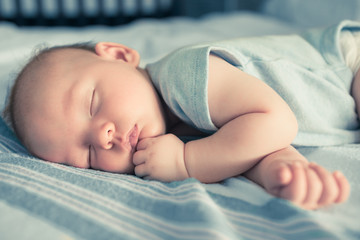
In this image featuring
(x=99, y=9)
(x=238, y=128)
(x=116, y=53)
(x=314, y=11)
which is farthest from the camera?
(x=99, y=9)

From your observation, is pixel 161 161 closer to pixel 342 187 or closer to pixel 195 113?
pixel 195 113

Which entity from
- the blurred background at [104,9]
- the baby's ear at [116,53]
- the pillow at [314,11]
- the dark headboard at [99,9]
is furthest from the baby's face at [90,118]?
the dark headboard at [99,9]

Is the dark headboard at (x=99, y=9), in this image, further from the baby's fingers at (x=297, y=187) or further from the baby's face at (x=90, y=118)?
the baby's fingers at (x=297, y=187)

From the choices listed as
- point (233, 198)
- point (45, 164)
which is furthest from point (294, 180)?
point (45, 164)

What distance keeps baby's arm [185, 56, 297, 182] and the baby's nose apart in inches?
5.8

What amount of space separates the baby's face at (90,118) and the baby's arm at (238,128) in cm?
12

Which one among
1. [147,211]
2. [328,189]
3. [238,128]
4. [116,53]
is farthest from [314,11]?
[147,211]

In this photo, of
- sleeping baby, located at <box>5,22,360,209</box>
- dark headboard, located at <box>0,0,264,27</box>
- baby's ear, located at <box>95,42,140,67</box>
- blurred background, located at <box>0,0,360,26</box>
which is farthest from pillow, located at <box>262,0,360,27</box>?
baby's ear, located at <box>95,42,140,67</box>

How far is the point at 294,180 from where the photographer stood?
51 centimetres

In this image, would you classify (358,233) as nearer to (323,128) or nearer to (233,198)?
(233,198)

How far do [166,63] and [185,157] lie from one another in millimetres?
235

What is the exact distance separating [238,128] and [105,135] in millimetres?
245

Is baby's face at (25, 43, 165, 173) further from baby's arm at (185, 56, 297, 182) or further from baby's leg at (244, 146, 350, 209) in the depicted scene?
baby's leg at (244, 146, 350, 209)

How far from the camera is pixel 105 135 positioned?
2.14 ft
